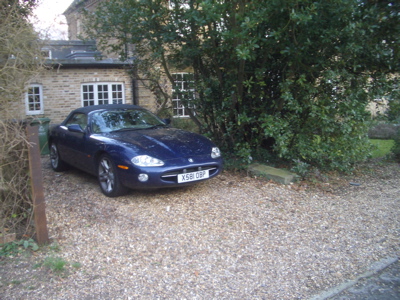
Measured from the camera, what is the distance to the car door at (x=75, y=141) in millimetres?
7200

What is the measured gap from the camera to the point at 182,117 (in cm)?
1499

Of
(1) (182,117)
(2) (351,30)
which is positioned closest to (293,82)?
(2) (351,30)

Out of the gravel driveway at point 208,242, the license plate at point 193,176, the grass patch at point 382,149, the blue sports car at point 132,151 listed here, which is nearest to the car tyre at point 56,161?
the blue sports car at point 132,151

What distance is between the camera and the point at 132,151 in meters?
6.17

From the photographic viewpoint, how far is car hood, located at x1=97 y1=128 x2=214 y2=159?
20.7ft

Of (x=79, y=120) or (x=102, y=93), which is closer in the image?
(x=79, y=120)

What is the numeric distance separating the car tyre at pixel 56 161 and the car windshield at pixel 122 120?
1.62m

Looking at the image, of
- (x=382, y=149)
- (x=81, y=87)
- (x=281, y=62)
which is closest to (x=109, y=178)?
(x=281, y=62)

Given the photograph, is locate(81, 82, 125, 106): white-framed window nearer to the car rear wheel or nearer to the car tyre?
the car tyre

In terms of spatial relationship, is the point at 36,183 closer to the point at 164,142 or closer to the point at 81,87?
the point at 164,142

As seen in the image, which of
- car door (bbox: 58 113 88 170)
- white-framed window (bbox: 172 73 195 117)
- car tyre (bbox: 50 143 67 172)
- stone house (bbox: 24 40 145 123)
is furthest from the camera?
stone house (bbox: 24 40 145 123)

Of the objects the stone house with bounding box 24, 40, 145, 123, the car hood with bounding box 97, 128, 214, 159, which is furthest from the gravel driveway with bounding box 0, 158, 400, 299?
the stone house with bounding box 24, 40, 145, 123

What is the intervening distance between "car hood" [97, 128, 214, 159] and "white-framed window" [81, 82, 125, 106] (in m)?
8.17

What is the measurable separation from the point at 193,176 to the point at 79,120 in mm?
2972
